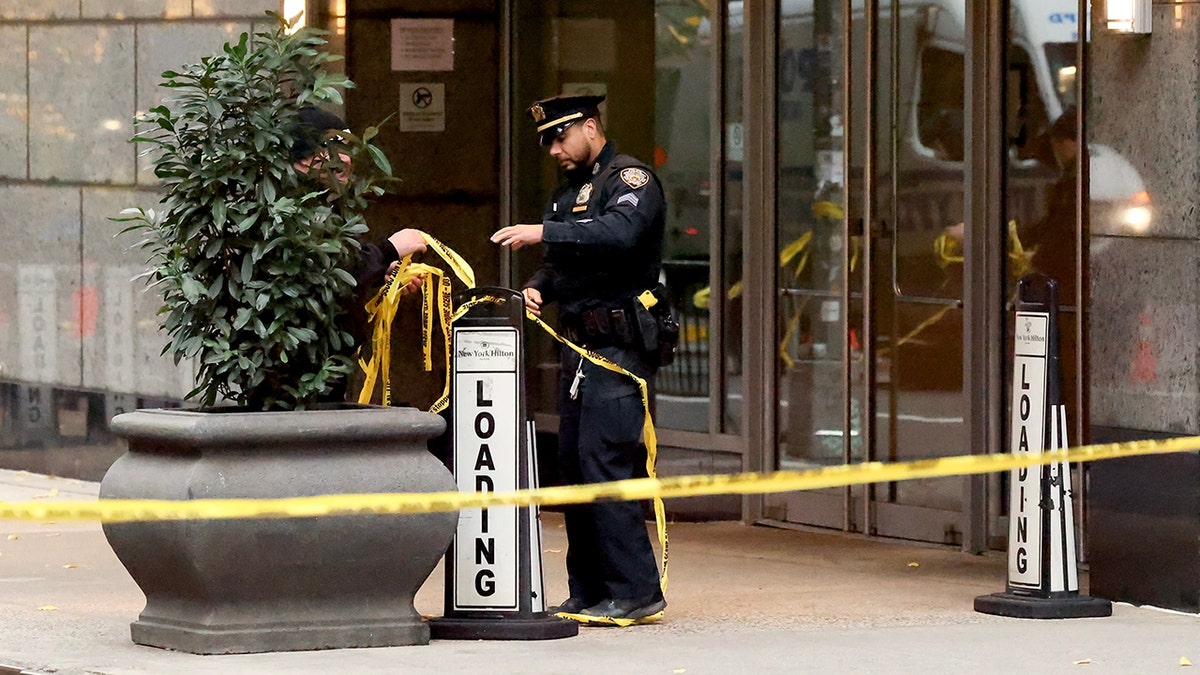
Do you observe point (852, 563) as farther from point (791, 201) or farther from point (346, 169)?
point (346, 169)

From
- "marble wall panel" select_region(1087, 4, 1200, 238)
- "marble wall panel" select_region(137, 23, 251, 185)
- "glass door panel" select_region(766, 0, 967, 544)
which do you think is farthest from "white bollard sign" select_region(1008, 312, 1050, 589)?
"marble wall panel" select_region(137, 23, 251, 185)

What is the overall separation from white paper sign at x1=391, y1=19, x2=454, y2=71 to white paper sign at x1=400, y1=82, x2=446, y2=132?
0.32 feet

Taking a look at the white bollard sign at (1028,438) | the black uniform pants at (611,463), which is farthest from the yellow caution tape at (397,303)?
the white bollard sign at (1028,438)

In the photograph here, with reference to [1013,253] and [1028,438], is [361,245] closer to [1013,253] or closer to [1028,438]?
[1028,438]

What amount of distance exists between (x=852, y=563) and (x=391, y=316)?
2.86 metres

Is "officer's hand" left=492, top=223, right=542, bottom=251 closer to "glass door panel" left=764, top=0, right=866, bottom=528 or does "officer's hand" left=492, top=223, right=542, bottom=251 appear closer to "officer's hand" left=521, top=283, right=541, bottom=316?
"officer's hand" left=521, top=283, right=541, bottom=316

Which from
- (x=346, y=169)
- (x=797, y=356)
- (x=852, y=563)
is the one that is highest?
(x=346, y=169)

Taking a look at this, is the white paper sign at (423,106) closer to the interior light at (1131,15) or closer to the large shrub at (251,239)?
the large shrub at (251,239)

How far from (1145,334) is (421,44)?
188 inches

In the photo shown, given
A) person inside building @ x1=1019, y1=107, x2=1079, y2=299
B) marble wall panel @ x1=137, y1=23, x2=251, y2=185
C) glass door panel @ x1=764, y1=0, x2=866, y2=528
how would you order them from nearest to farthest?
person inside building @ x1=1019, y1=107, x2=1079, y2=299 < glass door panel @ x1=764, y1=0, x2=866, y2=528 < marble wall panel @ x1=137, y1=23, x2=251, y2=185

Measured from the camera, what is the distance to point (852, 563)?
10.1 meters

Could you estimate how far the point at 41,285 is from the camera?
42.0 feet

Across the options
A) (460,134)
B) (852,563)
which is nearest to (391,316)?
(852,563)

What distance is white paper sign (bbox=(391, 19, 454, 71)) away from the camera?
11844 millimetres
